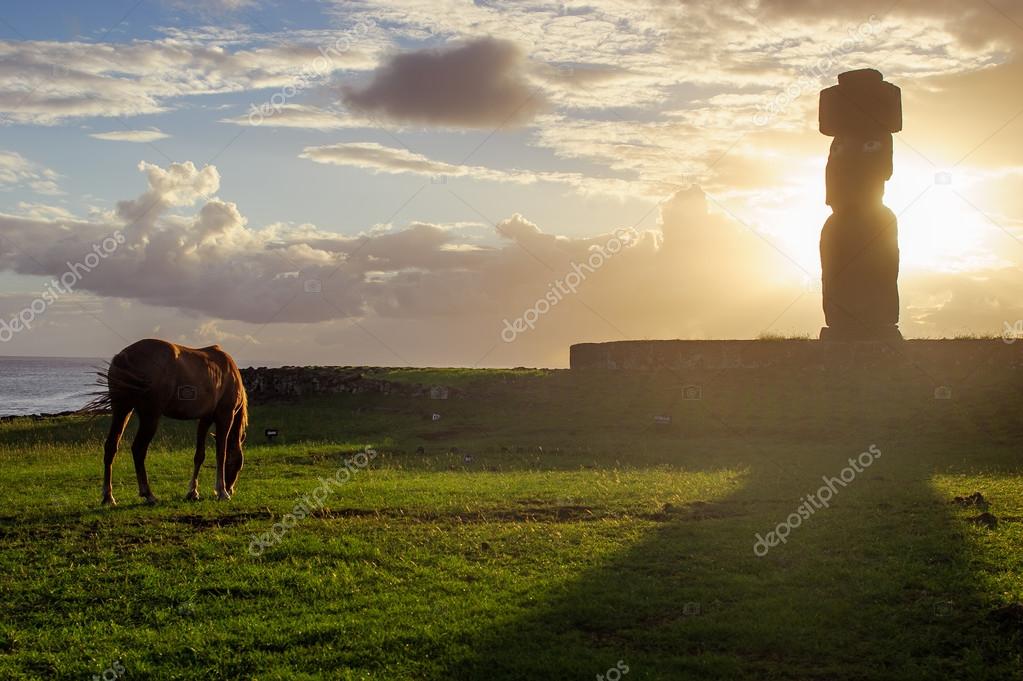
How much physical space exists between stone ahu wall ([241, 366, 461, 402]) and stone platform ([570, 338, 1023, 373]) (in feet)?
20.1

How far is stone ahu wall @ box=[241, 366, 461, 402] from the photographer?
34.0 m

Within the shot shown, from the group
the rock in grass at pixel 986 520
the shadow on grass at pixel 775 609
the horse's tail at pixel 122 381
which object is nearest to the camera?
the shadow on grass at pixel 775 609

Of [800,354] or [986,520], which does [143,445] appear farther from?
[800,354]

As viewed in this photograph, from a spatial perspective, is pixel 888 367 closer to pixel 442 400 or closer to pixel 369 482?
pixel 442 400

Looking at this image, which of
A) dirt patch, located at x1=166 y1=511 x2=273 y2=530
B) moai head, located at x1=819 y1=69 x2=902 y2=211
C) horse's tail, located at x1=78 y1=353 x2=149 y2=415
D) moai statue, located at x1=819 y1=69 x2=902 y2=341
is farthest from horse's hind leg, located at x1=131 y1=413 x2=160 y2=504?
moai head, located at x1=819 y1=69 x2=902 y2=211

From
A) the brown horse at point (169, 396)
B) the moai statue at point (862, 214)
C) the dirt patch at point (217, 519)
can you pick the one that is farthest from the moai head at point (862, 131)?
the dirt patch at point (217, 519)

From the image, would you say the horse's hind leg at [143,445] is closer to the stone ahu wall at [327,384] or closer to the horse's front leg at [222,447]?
the horse's front leg at [222,447]

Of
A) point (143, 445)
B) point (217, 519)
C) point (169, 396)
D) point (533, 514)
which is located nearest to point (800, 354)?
point (533, 514)

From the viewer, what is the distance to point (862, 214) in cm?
3102

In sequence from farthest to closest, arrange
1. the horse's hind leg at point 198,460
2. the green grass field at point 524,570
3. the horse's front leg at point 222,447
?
the horse's front leg at point 222,447 < the horse's hind leg at point 198,460 < the green grass field at point 524,570

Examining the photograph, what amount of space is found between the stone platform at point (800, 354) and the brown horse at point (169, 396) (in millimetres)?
18978

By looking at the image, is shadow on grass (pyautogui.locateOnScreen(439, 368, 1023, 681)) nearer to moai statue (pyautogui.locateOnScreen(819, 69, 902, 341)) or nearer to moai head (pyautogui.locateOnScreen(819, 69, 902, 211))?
moai statue (pyautogui.locateOnScreen(819, 69, 902, 341))

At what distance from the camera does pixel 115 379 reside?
1469 centimetres

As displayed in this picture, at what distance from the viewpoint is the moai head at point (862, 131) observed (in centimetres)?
3059
